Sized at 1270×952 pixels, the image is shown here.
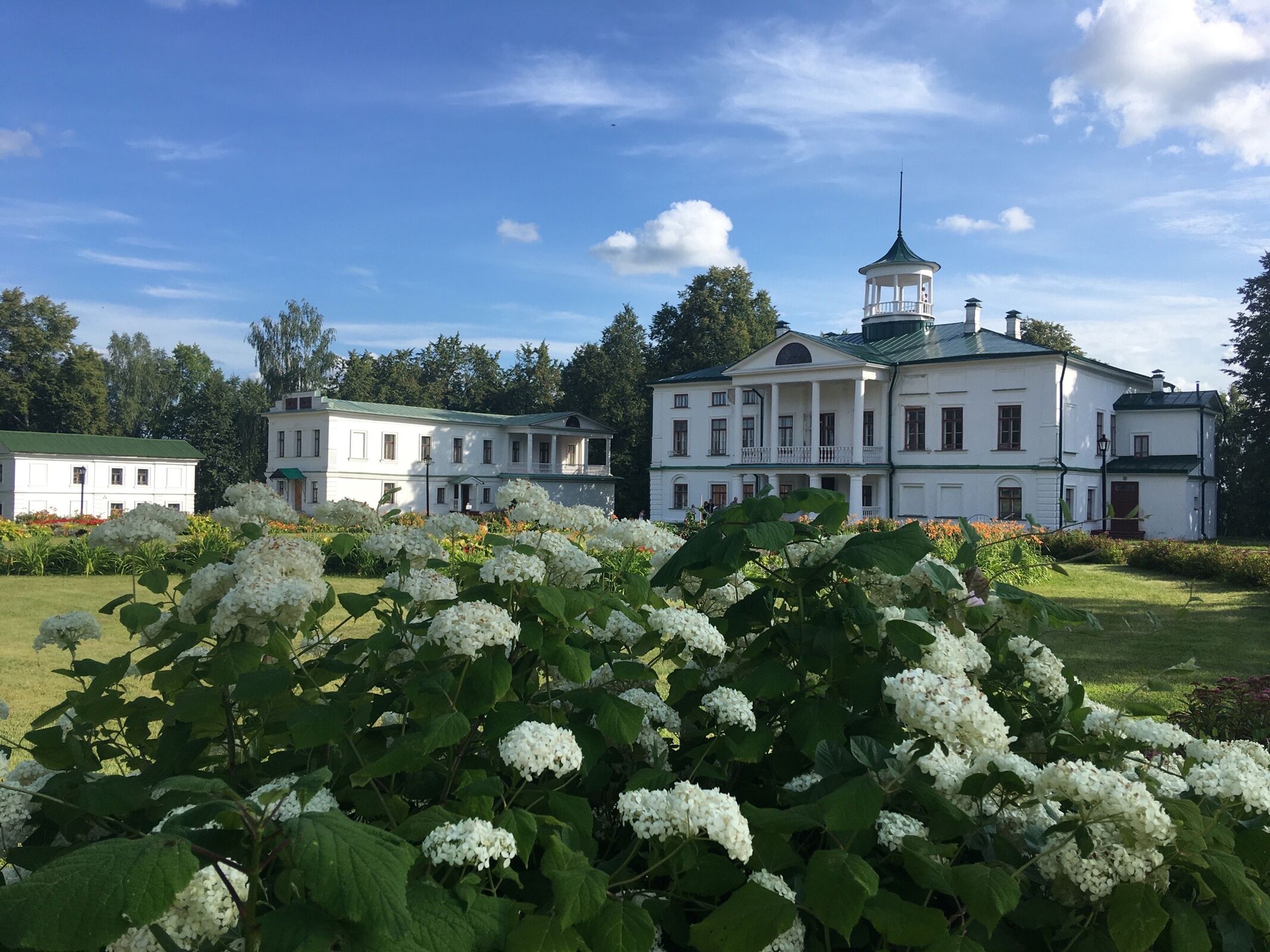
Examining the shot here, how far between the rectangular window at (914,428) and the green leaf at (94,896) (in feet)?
113

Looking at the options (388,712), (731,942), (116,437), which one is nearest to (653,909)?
(731,942)

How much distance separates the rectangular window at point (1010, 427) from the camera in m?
31.2

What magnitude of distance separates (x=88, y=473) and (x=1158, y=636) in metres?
47.4

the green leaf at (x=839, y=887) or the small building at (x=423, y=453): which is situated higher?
→ the small building at (x=423, y=453)

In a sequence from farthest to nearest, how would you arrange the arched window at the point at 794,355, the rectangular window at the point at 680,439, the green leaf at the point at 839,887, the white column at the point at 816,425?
1. the rectangular window at the point at 680,439
2. the arched window at the point at 794,355
3. the white column at the point at 816,425
4. the green leaf at the point at 839,887

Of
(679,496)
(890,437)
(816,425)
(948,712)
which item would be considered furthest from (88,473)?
(948,712)

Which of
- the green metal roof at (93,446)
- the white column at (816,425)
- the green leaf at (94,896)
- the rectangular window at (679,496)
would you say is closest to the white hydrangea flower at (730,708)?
the green leaf at (94,896)

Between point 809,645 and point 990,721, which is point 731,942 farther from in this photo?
point 809,645

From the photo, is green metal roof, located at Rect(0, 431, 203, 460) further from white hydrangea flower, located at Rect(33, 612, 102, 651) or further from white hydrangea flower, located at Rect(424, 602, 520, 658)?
white hydrangea flower, located at Rect(424, 602, 520, 658)

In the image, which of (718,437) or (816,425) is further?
(718,437)

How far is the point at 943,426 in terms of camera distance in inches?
1302

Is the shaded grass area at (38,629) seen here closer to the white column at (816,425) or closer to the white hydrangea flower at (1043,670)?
the white hydrangea flower at (1043,670)

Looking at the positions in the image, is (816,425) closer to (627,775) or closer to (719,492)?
(719,492)

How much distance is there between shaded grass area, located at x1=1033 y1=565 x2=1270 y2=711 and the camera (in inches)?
311
